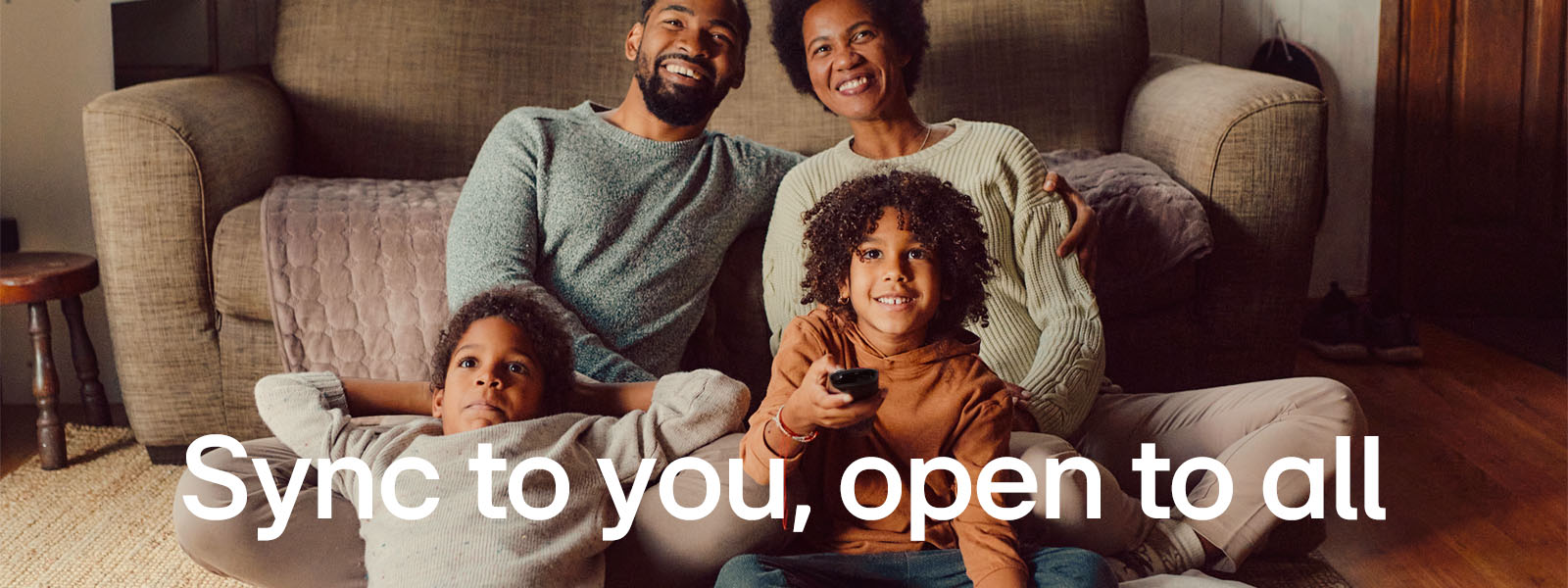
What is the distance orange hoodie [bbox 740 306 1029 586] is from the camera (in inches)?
46.8

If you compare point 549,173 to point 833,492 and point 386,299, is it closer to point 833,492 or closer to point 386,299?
point 386,299

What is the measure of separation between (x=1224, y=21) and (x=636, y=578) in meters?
2.16

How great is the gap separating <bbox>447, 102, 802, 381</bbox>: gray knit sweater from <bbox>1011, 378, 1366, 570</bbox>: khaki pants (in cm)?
58

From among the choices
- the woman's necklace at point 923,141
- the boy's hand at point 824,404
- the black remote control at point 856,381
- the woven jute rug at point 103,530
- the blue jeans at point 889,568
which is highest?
the woman's necklace at point 923,141

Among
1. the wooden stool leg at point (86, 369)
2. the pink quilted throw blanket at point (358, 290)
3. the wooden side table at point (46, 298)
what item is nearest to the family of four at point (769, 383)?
the pink quilted throw blanket at point (358, 290)

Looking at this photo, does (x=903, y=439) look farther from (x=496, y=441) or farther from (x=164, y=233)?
(x=164, y=233)

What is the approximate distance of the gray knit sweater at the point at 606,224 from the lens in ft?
5.48

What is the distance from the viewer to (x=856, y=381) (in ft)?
3.46

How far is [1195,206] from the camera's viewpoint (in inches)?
72.6

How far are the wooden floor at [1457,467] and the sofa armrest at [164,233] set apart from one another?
0.34 m

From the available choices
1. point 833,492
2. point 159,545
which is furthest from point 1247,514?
point 159,545

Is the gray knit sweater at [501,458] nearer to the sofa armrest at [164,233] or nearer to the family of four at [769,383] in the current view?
the family of four at [769,383]

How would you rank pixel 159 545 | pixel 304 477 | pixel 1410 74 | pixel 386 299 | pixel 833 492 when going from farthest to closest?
pixel 1410 74 → pixel 386 299 → pixel 159 545 → pixel 304 477 → pixel 833 492

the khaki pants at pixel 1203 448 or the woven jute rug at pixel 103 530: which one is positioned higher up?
the khaki pants at pixel 1203 448
